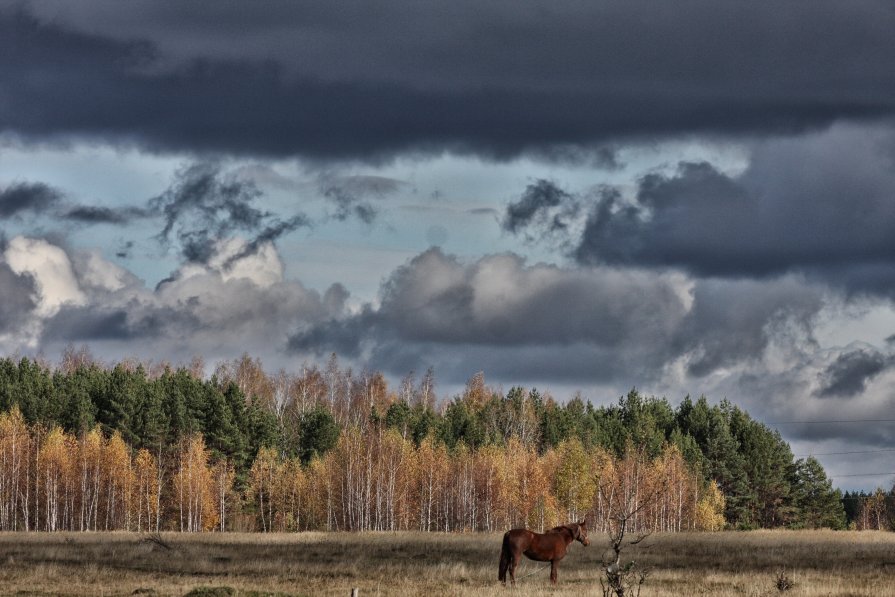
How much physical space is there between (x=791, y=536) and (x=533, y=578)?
40.6 meters

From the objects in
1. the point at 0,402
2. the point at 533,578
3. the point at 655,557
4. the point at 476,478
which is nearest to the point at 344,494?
the point at 476,478

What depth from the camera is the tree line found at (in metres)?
102

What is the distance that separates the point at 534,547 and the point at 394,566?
755cm

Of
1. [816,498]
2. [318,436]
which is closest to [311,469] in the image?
[318,436]

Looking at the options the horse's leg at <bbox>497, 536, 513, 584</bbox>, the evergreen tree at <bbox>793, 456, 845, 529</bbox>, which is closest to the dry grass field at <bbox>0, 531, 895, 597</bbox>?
the horse's leg at <bbox>497, 536, 513, 584</bbox>

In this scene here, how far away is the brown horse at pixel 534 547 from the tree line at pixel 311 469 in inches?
1928

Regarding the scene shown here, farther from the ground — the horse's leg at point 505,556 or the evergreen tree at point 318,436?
the evergreen tree at point 318,436

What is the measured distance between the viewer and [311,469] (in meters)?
110

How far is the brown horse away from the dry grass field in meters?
0.72

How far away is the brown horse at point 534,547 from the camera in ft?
130

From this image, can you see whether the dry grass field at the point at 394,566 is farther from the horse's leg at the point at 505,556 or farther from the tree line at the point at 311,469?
the tree line at the point at 311,469

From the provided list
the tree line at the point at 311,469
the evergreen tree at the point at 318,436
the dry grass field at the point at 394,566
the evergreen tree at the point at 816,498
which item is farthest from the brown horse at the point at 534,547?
the evergreen tree at the point at 816,498

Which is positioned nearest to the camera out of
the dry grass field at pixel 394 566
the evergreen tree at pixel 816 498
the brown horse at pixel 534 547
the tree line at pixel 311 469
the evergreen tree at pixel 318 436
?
the dry grass field at pixel 394 566

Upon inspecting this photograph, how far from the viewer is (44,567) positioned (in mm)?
44406
